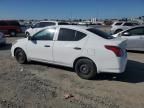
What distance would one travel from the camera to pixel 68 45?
828 cm

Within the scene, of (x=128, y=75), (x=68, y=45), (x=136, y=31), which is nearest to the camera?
(x=68, y=45)

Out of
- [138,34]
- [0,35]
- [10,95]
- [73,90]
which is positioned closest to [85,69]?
[73,90]

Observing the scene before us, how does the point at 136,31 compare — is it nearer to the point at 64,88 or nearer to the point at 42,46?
the point at 42,46

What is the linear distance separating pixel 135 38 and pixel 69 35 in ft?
20.0

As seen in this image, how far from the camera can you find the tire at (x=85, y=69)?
776 centimetres

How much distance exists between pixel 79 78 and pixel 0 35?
9732mm

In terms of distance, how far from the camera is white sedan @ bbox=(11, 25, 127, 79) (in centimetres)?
755

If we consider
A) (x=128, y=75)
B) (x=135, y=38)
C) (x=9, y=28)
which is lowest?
(x=128, y=75)

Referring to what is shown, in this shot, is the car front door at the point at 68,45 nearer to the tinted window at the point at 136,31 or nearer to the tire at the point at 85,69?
the tire at the point at 85,69

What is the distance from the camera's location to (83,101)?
594cm

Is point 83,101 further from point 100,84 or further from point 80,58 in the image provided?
point 80,58

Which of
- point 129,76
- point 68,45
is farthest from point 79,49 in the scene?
point 129,76

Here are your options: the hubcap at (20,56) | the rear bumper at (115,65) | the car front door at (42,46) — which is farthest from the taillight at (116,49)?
the hubcap at (20,56)

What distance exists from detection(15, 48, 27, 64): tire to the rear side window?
1.90 m
